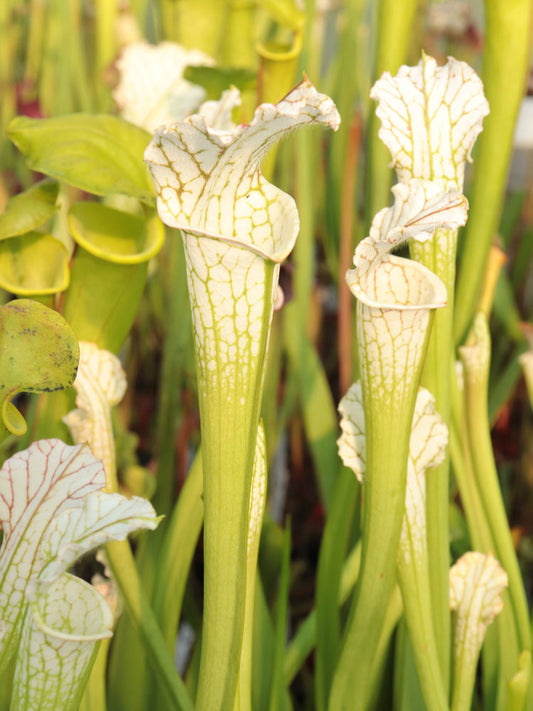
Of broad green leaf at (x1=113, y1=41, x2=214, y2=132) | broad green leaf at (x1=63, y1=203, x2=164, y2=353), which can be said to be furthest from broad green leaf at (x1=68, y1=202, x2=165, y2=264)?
broad green leaf at (x1=113, y1=41, x2=214, y2=132)

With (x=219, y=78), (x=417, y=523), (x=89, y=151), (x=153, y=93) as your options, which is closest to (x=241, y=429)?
A: (x=417, y=523)

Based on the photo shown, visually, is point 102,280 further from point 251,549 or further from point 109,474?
point 251,549

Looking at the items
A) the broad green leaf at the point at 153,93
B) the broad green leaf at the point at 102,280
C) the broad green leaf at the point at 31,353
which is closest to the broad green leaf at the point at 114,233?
the broad green leaf at the point at 102,280

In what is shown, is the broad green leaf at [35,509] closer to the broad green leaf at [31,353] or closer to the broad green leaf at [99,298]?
the broad green leaf at [31,353]

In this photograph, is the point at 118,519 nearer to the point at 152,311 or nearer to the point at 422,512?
the point at 422,512

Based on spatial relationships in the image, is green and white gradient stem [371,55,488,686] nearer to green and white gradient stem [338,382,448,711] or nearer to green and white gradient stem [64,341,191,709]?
green and white gradient stem [338,382,448,711]

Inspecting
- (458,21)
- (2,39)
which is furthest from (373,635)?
(458,21)

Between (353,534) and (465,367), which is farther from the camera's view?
(353,534)
